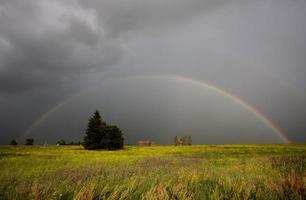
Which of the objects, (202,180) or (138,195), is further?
(202,180)

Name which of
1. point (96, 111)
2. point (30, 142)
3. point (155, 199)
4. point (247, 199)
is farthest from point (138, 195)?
point (30, 142)

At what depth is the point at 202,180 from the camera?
6.51 meters

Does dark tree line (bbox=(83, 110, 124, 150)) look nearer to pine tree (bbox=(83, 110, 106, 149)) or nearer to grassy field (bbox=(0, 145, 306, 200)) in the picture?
pine tree (bbox=(83, 110, 106, 149))

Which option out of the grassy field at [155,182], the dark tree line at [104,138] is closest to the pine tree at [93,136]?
the dark tree line at [104,138]

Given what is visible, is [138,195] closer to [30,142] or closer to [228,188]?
[228,188]

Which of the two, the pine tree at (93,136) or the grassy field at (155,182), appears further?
the pine tree at (93,136)

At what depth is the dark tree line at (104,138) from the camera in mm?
58750

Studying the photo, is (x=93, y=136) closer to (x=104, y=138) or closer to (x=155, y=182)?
(x=104, y=138)

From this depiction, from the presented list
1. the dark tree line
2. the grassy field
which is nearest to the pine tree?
the dark tree line

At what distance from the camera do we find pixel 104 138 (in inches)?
2327

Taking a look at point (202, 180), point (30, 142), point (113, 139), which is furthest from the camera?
point (30, 142)

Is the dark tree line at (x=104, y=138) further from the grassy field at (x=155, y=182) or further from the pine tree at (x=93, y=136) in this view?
the grassy field at (x=155, y=182)

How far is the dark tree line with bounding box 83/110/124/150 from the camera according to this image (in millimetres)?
58750

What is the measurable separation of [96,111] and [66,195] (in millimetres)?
67202
